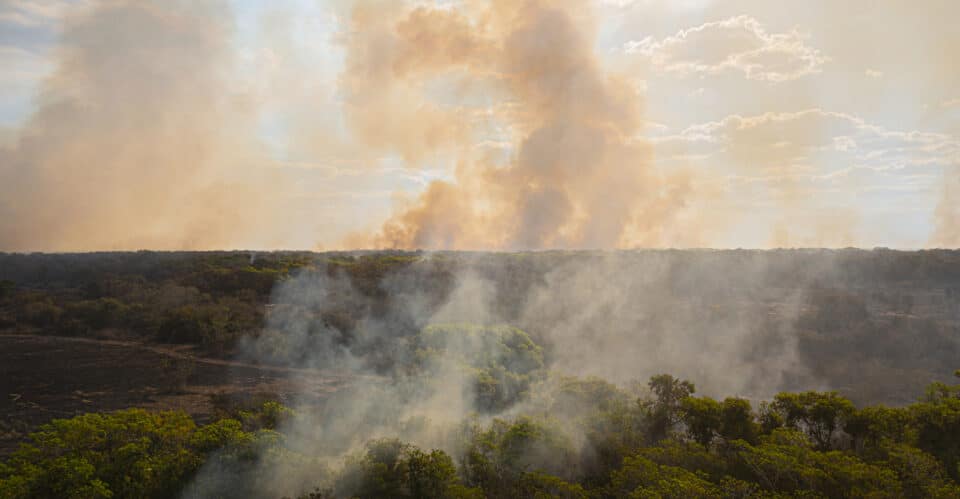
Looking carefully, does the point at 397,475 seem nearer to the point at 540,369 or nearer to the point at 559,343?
the point at 540,369

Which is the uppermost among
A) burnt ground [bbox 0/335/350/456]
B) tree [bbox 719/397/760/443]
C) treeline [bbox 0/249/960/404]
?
treeline [bbox 0/249/960/404]

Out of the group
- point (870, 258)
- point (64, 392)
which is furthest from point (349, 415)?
point (870, 258)

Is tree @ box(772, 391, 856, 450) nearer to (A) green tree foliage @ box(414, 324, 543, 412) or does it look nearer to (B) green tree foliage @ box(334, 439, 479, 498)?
(A) green tree foliage @ box(414, 324, 543, 412)

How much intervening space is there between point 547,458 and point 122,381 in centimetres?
1492

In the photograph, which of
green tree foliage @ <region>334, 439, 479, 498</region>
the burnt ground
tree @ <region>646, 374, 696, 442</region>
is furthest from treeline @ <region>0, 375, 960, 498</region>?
the burnt ground

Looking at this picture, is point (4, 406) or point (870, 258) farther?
point (870, 258)

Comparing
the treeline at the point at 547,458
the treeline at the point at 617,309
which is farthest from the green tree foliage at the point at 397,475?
the treeline at the point at 617,309

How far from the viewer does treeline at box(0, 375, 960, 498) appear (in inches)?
316

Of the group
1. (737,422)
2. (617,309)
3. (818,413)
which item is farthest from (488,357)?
(617,309)

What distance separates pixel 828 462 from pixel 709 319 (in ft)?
64.6

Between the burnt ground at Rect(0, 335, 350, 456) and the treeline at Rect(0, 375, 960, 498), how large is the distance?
416 centimetres

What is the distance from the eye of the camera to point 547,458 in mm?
9461

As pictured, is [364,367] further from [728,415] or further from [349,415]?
[728,415]

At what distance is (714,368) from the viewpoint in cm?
2095
